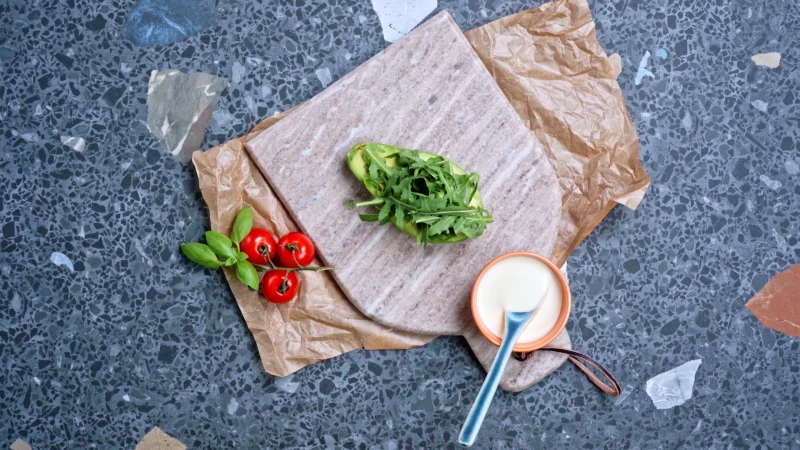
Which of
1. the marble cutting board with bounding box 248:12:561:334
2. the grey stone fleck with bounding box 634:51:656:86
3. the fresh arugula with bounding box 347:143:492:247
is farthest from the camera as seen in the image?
the grey stone fleck with bounding box 634:51:656:86

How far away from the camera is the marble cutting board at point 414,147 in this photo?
1.75 m

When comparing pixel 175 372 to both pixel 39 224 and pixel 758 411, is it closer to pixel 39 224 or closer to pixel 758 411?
pixel 39 224

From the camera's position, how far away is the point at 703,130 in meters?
1.89

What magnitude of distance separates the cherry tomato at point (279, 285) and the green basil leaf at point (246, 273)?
0.03 m

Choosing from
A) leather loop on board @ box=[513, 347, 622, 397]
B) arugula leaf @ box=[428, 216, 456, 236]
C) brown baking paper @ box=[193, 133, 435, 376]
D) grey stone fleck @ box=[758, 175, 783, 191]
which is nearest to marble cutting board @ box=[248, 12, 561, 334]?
brown baking paper @ box=[193, 133, 435, 376]

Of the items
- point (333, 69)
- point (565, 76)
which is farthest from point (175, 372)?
point (565, 76)

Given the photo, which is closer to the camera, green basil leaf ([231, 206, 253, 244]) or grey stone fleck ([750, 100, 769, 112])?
green basil leaf ([231, 206, 253, 244])

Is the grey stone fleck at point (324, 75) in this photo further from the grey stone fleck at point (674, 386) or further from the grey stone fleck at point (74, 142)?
the grey stone fleck at point (674, 386)

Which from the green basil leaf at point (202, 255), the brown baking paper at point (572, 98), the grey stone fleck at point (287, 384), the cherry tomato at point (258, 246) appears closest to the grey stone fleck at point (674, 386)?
the brown baking paper at point (572, 98)

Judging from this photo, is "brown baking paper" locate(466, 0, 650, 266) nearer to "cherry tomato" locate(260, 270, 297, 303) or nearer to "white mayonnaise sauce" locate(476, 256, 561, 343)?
"white mayonnaise sauce" locate(476, 256, 561, 343)

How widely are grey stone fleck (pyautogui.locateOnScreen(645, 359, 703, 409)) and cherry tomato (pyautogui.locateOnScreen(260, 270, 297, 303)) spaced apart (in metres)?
0.89

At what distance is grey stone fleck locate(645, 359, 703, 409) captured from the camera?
189 centimetres

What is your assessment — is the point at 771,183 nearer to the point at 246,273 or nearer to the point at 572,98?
the point at 572,98

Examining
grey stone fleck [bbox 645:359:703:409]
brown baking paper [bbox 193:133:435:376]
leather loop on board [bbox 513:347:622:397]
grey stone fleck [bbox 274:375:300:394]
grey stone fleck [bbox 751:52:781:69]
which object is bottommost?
grey stone fleck [bbox 645:359:703:409]
